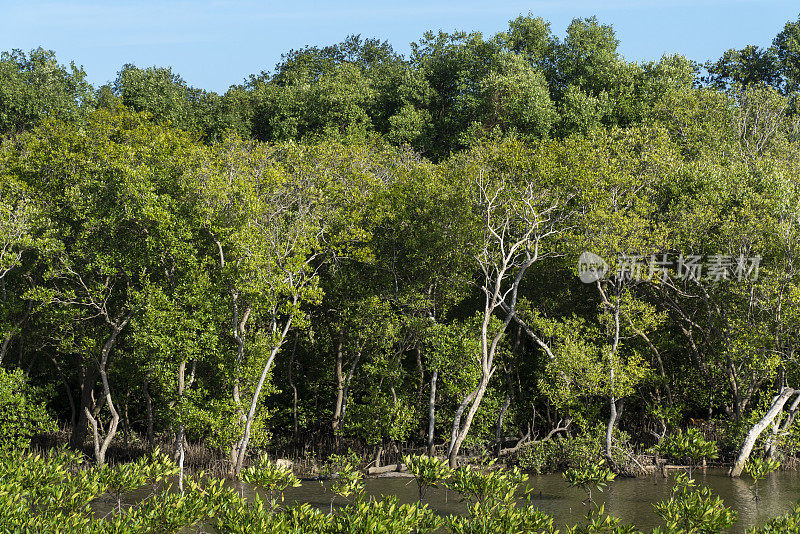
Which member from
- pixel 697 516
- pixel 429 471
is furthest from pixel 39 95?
pixel 697 516

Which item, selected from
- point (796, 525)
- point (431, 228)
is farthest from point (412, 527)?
point (431, 228)

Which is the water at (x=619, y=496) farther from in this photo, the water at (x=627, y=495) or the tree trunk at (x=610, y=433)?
the tree trunk at (x=610, y=433)

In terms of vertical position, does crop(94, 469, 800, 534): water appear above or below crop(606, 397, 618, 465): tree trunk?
below

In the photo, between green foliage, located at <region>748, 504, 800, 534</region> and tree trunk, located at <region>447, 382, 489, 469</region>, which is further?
tree trunk, located at <region>447, 382, 489, 469</region>

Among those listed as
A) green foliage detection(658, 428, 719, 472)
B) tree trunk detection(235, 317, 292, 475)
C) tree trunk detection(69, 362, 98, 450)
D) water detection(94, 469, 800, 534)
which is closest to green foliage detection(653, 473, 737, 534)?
water detection(94, 469, 800, 534)

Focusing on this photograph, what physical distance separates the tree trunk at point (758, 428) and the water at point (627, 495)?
0.53 meters

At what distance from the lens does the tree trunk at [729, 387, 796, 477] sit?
79.7 ft

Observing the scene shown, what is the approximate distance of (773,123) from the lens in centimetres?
3903

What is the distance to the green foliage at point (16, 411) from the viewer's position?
24.0 m

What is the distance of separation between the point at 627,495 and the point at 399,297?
1137 cm

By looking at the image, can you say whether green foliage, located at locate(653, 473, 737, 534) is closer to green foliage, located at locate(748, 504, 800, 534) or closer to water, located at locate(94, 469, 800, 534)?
green foliage, located at locate(748, 504, 800, 534)

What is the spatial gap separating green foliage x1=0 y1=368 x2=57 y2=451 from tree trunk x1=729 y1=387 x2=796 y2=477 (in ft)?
81.3

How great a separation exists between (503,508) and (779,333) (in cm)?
1538

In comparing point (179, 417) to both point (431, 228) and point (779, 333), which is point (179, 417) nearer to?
point (431, 228)
